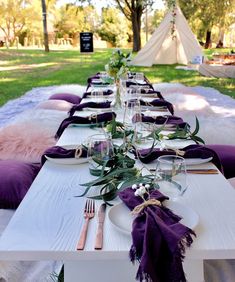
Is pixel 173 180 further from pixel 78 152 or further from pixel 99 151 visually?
pixel 78 152

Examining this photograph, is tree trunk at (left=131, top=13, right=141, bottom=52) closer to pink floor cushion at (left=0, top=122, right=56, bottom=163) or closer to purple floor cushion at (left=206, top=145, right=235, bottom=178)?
pink floor cushion at (left=0, top=122, right=56, bottom=163)

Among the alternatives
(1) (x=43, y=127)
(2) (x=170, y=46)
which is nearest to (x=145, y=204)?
(1) (x=43, y=127)

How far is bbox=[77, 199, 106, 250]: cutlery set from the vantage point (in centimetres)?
127

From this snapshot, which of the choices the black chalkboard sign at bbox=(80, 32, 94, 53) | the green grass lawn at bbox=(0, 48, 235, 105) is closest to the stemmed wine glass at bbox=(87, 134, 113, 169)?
the green grass lawn at bbox=(0, 48, 235, 105)

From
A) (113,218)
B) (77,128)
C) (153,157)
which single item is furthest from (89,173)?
(77,128)

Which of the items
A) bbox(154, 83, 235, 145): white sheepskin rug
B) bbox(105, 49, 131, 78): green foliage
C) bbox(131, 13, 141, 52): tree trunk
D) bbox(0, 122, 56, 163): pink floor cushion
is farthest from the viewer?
bbox(131, 13, 141, 52): tree trunk

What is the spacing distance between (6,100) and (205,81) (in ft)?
15.0

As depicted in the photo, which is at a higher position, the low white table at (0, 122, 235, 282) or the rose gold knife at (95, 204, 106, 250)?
the rose gold knife at (95, 204, 106, 250)

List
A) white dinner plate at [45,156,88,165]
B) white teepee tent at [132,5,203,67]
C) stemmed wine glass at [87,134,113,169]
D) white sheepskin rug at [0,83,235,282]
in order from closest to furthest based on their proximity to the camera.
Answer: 1. stemmed wine glass at [87,134,113,169]
2. white dinner plate at [45,156,88,165]
3. white sheepskin rug at [0,83,235,282]
4. white teepee tent at [132,5,203,67]

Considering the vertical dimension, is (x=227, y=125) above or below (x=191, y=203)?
below

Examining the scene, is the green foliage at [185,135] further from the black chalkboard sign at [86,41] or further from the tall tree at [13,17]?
the tall tree at [13,17]

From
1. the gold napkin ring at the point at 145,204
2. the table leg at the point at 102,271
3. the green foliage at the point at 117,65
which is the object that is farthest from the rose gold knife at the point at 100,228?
the green foliage at the point at 117,65

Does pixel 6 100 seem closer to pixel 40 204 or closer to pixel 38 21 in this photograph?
pixel 40 204

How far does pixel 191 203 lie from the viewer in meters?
1.56
